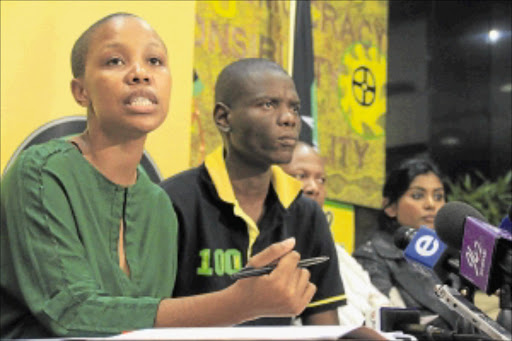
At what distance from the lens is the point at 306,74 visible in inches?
169

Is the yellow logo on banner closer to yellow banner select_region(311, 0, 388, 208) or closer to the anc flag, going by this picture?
yellow banner select_region(311, 0, 388, 208)

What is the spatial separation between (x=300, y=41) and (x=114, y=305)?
133 inches

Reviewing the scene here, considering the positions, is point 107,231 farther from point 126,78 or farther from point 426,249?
point 426,249

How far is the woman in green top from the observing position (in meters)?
1.13

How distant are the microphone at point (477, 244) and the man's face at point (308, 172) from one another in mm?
1765

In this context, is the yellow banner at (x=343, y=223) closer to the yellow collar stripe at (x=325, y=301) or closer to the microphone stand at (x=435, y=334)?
the yellow collar stripe at (x=325, y=301)

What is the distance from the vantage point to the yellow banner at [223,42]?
407 centimetres

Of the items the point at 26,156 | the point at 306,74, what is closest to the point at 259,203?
the point at 26,156

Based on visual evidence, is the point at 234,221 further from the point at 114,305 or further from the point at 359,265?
the point at 359,265

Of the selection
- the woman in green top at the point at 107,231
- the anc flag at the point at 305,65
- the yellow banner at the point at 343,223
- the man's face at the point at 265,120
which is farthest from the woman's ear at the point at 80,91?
the yellow banner at the point at 343,223

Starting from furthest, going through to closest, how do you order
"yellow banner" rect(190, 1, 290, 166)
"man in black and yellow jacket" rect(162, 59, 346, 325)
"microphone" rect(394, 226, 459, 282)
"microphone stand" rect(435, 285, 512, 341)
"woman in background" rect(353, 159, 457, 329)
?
"yellow banner" rect(190, 1, 290, 166) < "woman in background" rect(353, 159, 457, 329) < "man in black and yellow jacket" rect(162, 59, 346, 325) < "microphone" rect(394, 226, 459, 282) < "microphone stand" rect(435, 285, 512, 341)

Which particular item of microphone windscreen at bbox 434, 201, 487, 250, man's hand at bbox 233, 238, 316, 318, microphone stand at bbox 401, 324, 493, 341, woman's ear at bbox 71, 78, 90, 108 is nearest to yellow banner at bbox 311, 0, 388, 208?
microphone stand at bbox 401, 324, 493, 341

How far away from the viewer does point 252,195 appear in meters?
1.87

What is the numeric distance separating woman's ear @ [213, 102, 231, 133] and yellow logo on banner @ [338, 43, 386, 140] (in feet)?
11.0
